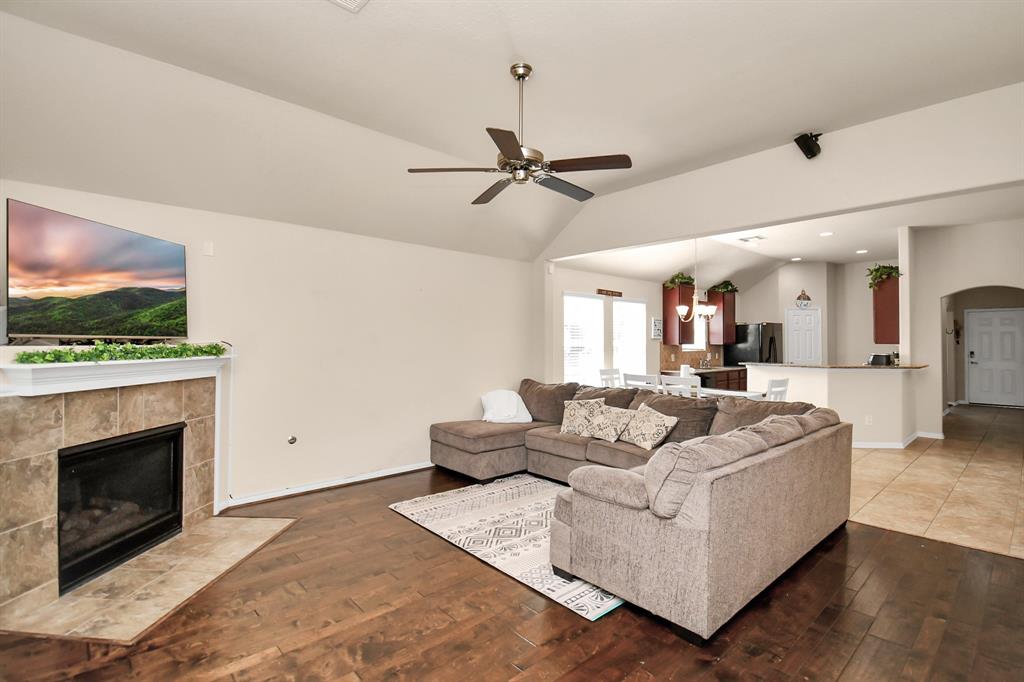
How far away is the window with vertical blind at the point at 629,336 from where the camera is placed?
8265mm

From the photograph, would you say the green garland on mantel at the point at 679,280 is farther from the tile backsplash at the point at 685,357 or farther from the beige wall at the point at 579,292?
the tile backsplash at the point at 685,357

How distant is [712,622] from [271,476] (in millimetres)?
3729

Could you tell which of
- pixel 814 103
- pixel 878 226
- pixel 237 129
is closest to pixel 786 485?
pixel 814 103

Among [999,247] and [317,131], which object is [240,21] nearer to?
[317,131]

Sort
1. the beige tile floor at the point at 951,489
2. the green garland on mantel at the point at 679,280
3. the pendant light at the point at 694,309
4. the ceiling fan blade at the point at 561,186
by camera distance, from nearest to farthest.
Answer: the ceiling fan blade at the point at 561,186, the beige tile floor at the point at 951,489, the pendant light at the point at 694,309, the green garland on mantel at the point at 679,280

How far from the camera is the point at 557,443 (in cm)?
475

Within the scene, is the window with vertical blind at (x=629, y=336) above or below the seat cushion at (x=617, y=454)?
above

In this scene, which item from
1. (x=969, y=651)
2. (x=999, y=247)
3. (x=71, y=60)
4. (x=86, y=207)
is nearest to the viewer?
(x=969, y=651)

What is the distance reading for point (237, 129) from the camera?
3457 mm

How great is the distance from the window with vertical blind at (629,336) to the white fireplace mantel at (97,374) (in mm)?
5988

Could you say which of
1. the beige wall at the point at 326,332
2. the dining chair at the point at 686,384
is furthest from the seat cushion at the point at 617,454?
the beige wall at the point at 326,332

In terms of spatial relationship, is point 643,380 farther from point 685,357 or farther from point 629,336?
point 685,357

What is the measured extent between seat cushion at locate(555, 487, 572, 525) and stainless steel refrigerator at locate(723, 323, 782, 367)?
7.95 metres

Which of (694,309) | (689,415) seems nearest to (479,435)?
(689,415)
